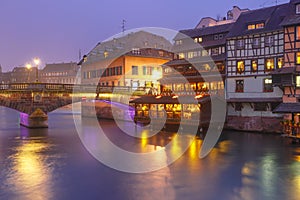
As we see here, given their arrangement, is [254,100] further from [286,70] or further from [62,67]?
[62,67]

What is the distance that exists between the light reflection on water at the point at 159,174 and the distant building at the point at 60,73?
105m

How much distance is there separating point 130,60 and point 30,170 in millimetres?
40393

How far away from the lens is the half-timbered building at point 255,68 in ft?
130

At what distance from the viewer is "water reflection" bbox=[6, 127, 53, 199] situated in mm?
18047

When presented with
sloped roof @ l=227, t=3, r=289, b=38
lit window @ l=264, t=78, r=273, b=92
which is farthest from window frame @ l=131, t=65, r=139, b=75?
lit window @ l=264, t=78, r=273, b=92

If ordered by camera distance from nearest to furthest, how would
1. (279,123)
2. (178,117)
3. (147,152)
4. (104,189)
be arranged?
1. (104,189)
2. (147,152)
3. (279,123)
4. (178,117)

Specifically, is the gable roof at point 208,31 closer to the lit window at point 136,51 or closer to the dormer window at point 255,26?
the dormer window at point 255,26

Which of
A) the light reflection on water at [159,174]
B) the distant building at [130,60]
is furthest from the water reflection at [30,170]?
the distant building at [130,60]

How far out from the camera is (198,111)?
44.0 meters

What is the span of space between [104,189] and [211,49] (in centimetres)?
3365

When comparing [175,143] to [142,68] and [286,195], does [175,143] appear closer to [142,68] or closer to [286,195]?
[286,195]

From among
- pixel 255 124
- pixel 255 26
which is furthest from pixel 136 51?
pixel 255 124

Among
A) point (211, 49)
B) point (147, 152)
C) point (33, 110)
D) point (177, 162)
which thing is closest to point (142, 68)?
point (211, 49)

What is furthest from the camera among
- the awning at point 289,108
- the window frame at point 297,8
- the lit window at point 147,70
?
the lit window at point 147,70
